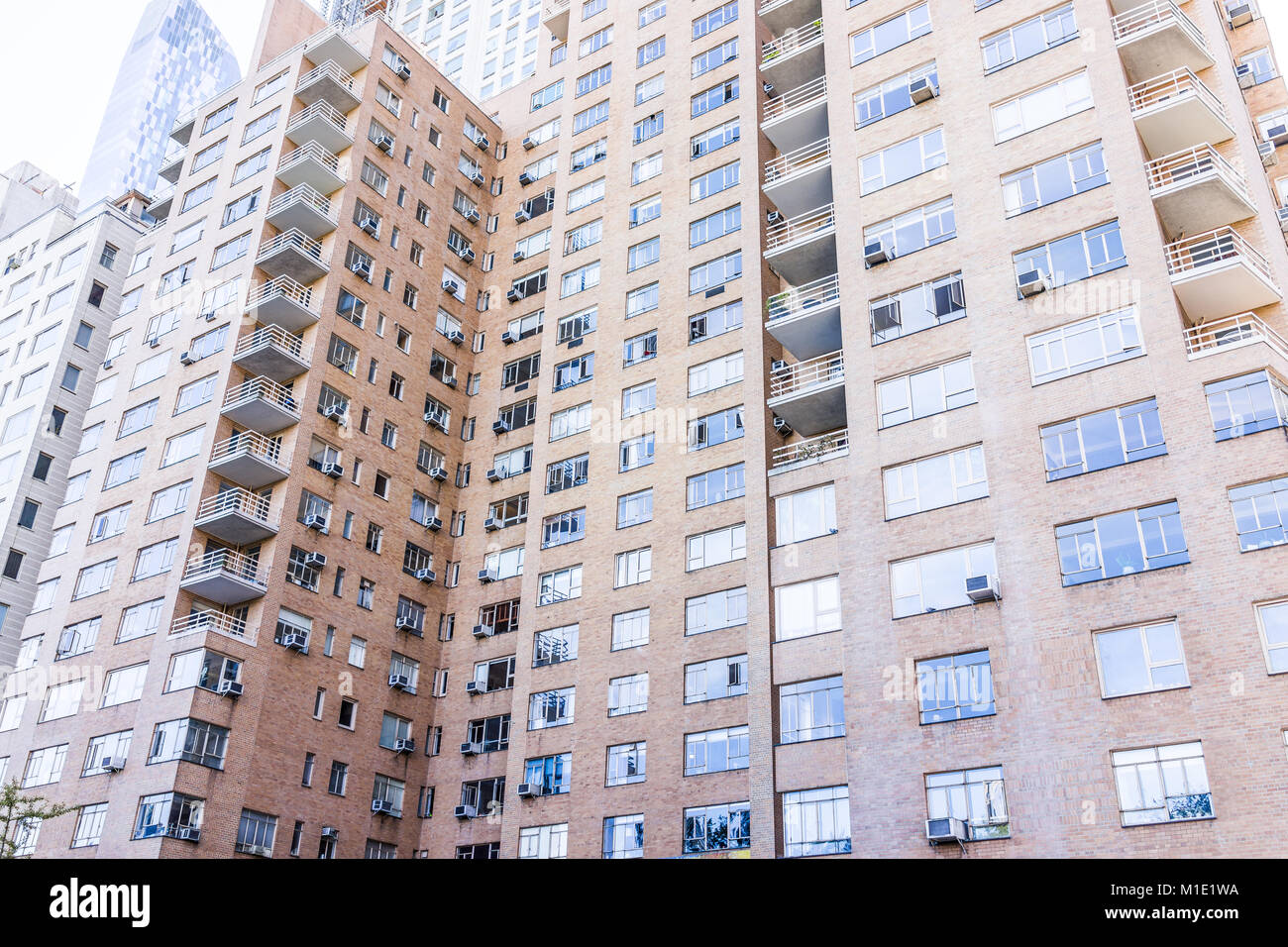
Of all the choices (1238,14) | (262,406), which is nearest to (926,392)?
(1238,14)

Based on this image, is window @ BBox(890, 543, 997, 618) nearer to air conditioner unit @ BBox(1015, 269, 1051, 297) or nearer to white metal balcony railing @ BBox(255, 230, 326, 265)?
air conditioner unit @ BBox(1015, 269, 1051, 297)

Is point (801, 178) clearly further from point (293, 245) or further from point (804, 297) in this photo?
point (293, 245)

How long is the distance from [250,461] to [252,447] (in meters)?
1.45

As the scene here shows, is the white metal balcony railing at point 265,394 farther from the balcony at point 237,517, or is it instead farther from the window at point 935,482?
the window at point 935,482

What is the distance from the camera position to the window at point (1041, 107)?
39719 mm

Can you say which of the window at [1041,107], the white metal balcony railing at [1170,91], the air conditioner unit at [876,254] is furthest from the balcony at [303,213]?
the white metal balcony railing at [1170,91]

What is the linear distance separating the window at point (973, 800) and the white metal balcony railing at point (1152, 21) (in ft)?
85.4

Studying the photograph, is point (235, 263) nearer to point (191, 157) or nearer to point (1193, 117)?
point (191, 157)

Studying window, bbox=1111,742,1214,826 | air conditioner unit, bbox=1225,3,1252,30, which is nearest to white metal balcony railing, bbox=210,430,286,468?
window, bbox=1111,742,1214,826

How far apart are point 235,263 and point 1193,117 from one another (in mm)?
44228

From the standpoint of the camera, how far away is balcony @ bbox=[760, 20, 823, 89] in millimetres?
50344

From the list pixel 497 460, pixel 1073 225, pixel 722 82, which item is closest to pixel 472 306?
pixel 497 460

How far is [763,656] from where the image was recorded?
4028cm

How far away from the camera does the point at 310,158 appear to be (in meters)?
57.4
